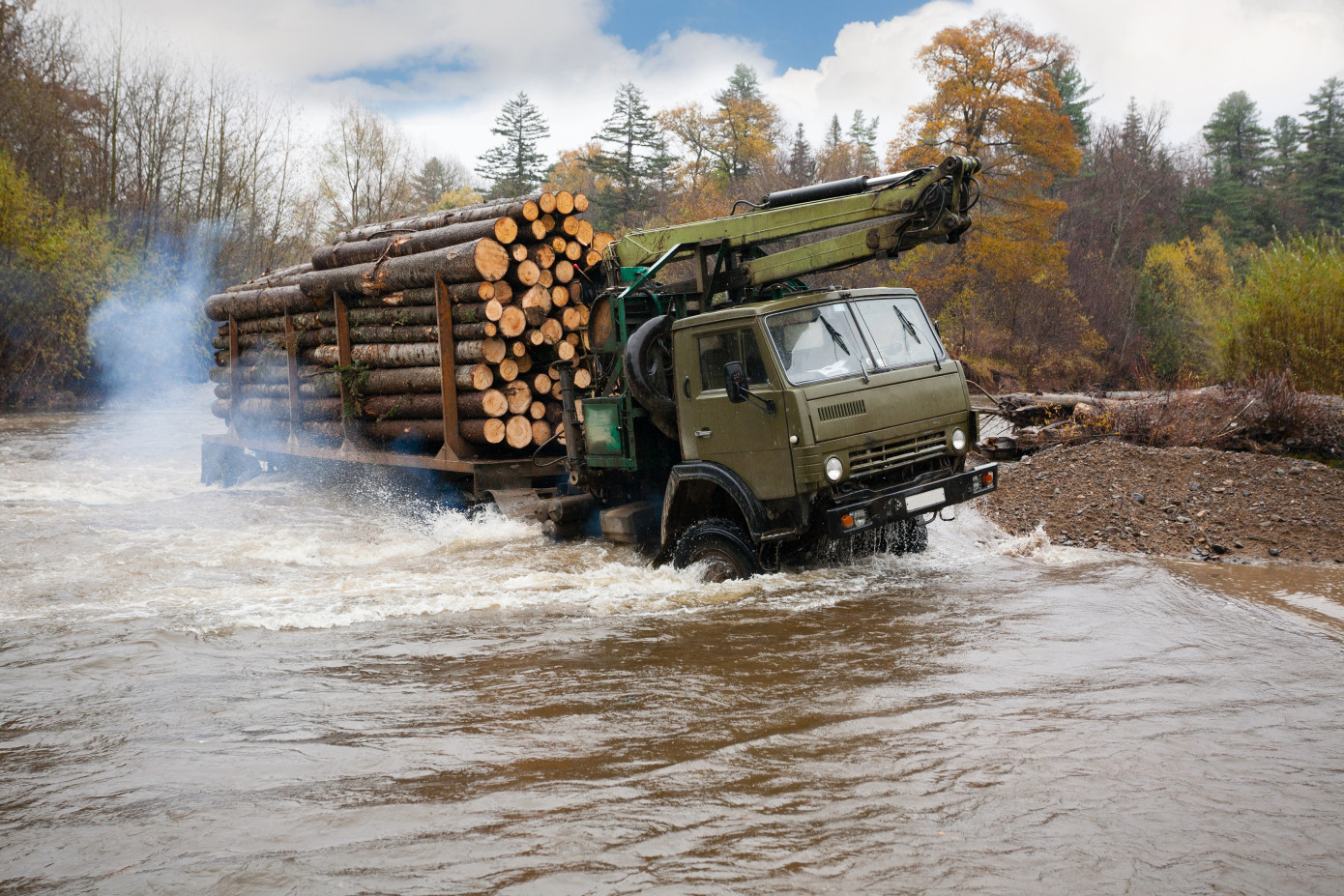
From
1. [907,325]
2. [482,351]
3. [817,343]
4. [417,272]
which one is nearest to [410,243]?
[417,272]

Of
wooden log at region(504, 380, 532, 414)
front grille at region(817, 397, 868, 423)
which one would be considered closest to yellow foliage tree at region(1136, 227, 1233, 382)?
wooden log at region(504, 380, 532, 414)

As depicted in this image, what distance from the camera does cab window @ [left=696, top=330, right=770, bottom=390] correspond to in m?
6.89

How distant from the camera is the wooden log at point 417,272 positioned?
10.2 m

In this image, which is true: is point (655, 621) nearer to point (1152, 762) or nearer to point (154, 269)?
point (1152, 762)

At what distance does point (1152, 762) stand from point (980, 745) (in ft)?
2.18

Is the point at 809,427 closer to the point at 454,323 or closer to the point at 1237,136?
the point at 454,323

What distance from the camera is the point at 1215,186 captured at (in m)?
43.8

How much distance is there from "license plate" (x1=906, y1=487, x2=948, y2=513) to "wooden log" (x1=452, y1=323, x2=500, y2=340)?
5624 mm

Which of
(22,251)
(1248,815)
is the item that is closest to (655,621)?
(1248,815)

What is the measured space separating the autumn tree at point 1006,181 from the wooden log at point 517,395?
67.1ft

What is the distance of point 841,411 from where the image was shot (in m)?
6.62

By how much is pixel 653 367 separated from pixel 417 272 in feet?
14.4

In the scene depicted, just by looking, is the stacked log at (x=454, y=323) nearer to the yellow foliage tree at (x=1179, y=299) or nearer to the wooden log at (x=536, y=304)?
the wooden log at (x=536, y=304)

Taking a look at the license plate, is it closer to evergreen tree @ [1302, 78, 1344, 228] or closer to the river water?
the river water
